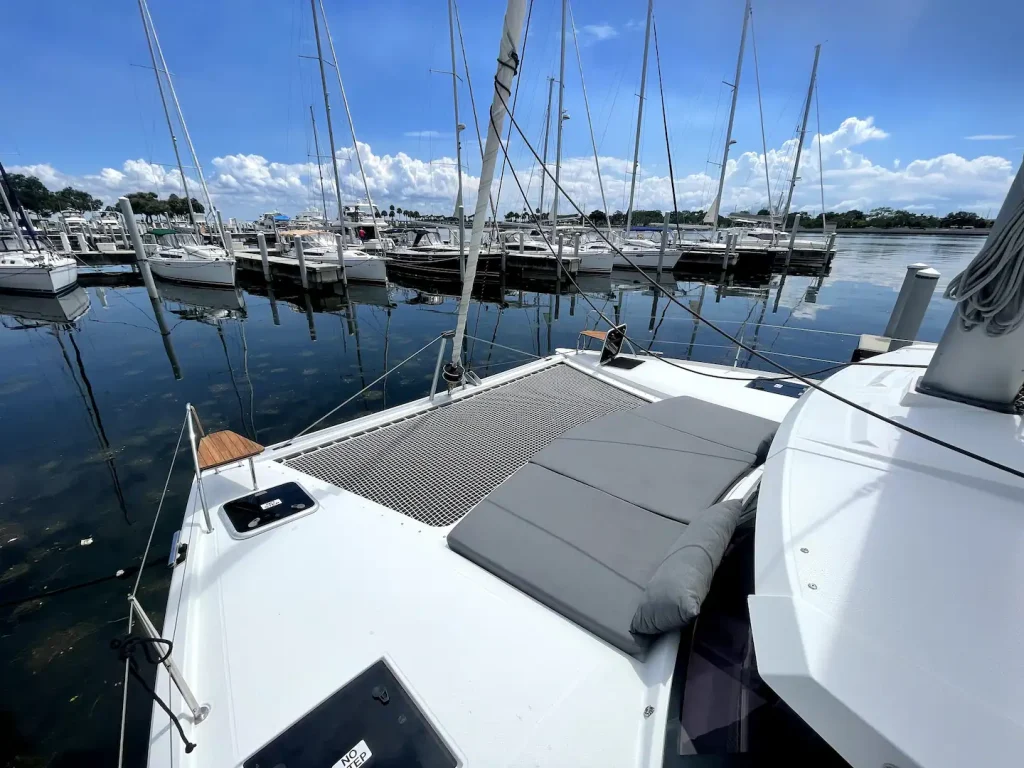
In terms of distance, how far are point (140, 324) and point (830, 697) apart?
1851 cm

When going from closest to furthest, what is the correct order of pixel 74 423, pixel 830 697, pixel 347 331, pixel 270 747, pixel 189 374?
pixel 830 697
pixel 270 747
pixel 74 423
pixel 189 374
pixel 347 331

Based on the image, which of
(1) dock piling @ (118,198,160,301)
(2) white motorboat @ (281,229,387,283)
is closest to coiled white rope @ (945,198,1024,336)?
(1) dock piling @ (118,198,160,301)

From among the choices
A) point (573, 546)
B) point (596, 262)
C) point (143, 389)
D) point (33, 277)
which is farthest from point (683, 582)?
point (33, 277)

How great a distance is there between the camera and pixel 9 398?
26.8 feet

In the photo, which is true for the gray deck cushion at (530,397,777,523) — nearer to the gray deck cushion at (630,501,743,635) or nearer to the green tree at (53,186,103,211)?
the gray deck cushion at (630,501,743,635)

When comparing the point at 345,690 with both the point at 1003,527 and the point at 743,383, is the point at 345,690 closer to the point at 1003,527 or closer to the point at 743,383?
the point at 1003,527

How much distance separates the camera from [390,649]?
1.99 meters

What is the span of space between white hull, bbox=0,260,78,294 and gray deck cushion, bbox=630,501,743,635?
25192mm

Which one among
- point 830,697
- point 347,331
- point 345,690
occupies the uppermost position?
point 830,697

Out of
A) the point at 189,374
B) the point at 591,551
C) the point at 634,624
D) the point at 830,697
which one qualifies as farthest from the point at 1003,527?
the point at 189,374

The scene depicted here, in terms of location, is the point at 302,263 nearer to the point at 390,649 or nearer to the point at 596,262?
the point at 596,262

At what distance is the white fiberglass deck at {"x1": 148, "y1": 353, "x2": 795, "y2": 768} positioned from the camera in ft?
5.40

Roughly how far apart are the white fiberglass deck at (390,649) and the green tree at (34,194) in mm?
72715

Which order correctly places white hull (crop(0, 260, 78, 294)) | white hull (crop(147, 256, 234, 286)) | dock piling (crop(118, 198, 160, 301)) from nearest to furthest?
dock piling (crop(118, 198, 160, 301)), white hull (crop(0, 260, 78, 294)), white hull (crop(147, 256, 234, 286))
